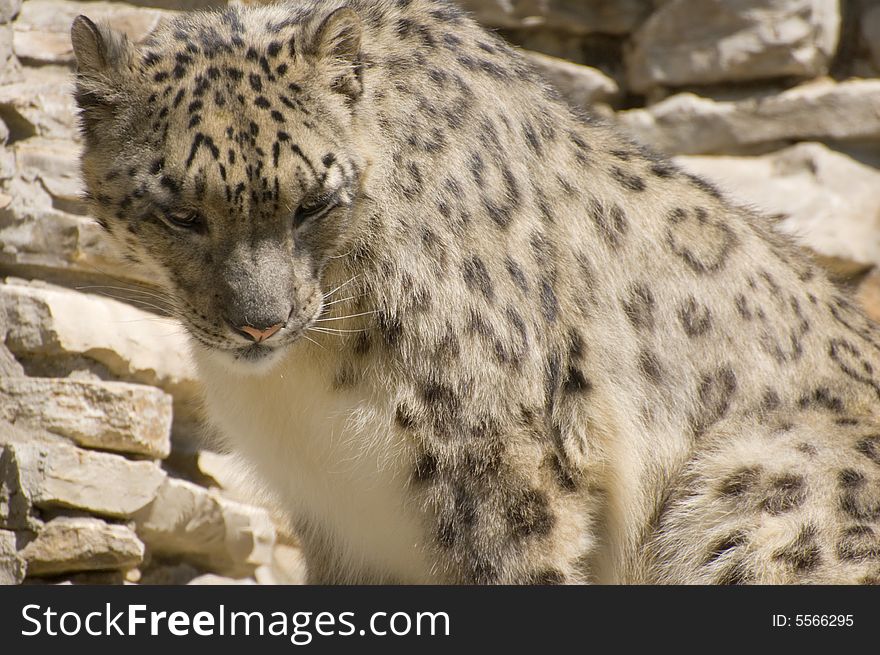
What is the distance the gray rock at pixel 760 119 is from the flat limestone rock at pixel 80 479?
3941 mm

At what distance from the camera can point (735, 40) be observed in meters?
7.69

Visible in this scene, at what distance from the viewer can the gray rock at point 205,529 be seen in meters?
5.92

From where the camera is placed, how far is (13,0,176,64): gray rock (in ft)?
19.8

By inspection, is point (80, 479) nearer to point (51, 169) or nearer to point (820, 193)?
point (51, 169)

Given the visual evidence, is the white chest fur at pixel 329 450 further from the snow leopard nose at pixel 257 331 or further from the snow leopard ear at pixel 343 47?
the snow leopard ear at pixel 343 47

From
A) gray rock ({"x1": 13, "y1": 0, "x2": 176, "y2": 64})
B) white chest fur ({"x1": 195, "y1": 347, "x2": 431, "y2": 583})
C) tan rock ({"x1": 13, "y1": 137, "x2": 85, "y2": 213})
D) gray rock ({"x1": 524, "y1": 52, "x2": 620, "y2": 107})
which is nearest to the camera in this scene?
white chest fur ({"x1": 195, "y1": 347, "x2": 431, "y2": 583})

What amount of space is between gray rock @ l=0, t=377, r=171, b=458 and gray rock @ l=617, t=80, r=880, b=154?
371 centimetres

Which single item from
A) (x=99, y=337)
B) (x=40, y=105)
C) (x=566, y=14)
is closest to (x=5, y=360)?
(x=99, y=337)

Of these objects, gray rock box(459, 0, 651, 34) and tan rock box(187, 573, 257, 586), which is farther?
gray rock box(459, 0, 651, 34)

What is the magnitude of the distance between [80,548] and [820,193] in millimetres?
4969

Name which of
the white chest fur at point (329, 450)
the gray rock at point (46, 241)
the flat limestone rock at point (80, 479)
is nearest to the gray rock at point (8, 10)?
the gray rock at point (46, 241)

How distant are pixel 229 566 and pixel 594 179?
307 centimetres

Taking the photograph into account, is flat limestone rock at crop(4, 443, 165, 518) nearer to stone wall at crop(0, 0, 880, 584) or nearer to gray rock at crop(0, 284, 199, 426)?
stone wall at crop(0, 0, 880, 584)

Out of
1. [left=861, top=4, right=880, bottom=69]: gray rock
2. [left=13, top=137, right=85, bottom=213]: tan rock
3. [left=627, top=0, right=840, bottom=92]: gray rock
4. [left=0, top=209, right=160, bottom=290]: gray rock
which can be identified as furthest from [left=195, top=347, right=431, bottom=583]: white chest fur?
[left=861, top=4, right=880, bottom=69]: gray rock
